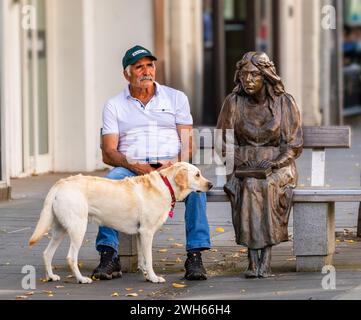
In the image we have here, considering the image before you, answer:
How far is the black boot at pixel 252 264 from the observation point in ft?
31.9

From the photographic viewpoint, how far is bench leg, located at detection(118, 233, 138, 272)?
33.3 feet

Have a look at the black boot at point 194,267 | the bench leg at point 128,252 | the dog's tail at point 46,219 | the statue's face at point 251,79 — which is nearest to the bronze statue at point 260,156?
the statue's face at point 251,79

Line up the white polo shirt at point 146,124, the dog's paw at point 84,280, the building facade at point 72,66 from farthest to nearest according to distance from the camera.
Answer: the building facade at point 72,66 < the white polo shirt at point 146,124 < the dog's paw at point 84,280

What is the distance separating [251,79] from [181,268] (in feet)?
4.74

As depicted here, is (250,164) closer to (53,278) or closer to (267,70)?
(267,70)

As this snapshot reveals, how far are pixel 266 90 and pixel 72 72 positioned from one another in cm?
765

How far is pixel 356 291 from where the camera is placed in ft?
29.5

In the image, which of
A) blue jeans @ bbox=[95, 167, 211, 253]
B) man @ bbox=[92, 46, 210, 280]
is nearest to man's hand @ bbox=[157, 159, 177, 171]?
man @ bbox=[92, 46, 210, 280]

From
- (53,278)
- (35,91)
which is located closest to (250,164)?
(53,278)

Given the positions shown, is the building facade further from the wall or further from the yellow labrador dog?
the yellow labrador dog

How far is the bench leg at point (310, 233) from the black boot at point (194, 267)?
68cm

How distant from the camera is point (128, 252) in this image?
10.2 metres

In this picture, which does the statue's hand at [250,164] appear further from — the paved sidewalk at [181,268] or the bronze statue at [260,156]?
the paved sidewalk at [181,268]

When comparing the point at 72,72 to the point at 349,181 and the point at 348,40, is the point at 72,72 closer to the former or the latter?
the point at 349,181
